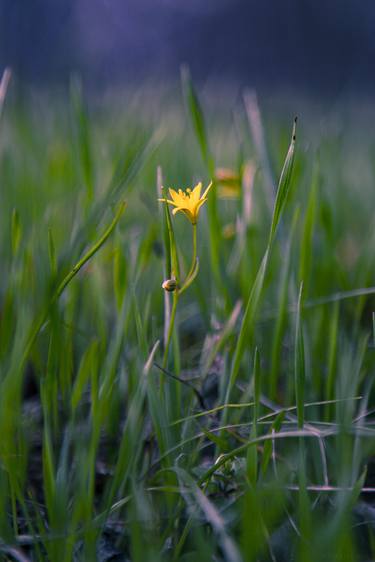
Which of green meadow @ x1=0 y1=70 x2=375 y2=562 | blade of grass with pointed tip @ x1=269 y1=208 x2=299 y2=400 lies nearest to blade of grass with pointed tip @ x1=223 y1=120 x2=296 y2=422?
green meadow @ x1=0 y1=70 x2=375 y2=562

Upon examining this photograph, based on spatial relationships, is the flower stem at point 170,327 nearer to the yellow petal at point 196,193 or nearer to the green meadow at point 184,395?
the green meadow at point 184,395

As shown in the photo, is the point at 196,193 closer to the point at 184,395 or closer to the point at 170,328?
the point at 170,328

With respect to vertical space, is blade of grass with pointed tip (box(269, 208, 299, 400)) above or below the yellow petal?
below

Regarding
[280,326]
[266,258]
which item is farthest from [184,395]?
[266,258]

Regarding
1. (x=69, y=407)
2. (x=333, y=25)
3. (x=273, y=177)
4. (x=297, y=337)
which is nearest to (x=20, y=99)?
(x=273, y=177)

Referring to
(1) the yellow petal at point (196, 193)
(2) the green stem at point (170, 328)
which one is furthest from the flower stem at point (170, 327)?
(1) the yellow petal at point (196, 193)

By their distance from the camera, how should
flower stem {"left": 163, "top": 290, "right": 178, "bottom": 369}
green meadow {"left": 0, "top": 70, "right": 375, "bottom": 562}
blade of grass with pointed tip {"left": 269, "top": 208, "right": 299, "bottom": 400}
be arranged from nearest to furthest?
green meadow {"left": 0, "top": 70, "right": 375, "bottom": 562}, flower stem {"left": 163, "top": 290, "right": 178, "bottom": 369}, blade of grass with pointed tip {"left": 269, "top": 208, "right": 299, "bottom": 400}

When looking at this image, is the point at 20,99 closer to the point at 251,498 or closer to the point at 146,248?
the point at 146,248

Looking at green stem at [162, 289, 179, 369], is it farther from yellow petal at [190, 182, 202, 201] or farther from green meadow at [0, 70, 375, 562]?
yellow petal at [190, 182, 202, 201]

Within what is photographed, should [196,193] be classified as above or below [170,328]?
above
